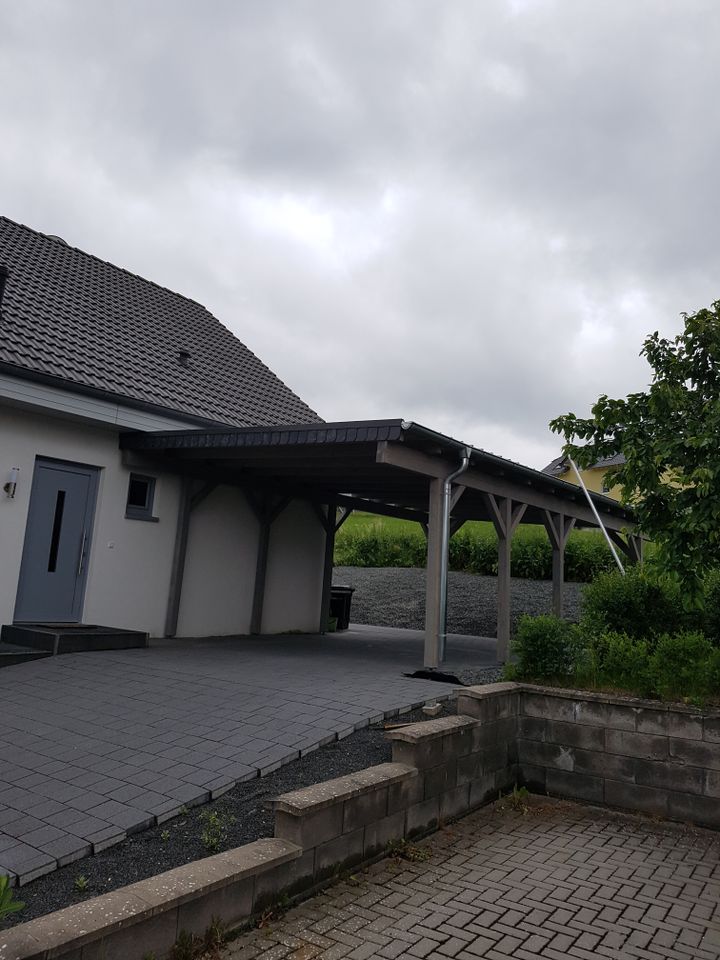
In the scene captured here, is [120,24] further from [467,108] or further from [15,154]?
[467,108]

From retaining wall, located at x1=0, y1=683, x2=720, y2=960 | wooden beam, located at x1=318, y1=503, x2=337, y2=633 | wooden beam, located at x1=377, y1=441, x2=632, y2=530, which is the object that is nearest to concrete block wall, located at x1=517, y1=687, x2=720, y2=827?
retaining wall, located at x1=0, y1=683, x2=720, y2=960

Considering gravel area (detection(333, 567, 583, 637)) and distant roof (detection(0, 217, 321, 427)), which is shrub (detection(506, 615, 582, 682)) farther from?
gravel area (detection(333, 567, 583, 637))

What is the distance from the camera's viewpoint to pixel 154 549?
1008 cm

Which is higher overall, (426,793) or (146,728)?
(146,728)

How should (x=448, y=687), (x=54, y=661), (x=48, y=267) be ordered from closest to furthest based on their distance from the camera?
(x=448, y=687)
(x=54, y=661)
(x=48, y=267)

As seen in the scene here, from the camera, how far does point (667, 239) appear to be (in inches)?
412

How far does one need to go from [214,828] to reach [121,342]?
899cm

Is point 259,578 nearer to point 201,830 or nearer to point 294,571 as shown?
point 294,571

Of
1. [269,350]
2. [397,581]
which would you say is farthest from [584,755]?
[269,350]

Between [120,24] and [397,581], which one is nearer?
[120,24]

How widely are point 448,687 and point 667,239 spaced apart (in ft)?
24.5

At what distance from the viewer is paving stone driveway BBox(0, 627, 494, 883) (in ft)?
12.6

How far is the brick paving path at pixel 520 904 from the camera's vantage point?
3.20 meters

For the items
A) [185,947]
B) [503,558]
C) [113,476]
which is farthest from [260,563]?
[185,947]
